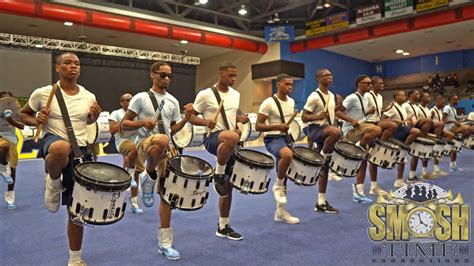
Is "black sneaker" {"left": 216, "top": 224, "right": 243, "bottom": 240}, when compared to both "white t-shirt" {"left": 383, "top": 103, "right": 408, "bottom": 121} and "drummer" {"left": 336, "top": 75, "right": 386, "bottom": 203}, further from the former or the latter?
"white t-shirt" {"left": 383, "top": 103, "right": 408, "bottom": 121}

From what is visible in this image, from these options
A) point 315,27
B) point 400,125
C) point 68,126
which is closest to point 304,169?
point 68,126

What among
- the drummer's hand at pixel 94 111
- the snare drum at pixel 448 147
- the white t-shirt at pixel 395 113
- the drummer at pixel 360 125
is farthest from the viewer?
the snare drum at pixel 448 147

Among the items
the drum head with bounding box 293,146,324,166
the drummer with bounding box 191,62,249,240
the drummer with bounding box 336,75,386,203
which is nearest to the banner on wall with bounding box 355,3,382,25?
the drummer with bounding box 336,75,386,203

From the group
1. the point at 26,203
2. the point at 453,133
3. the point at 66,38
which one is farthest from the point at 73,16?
the point at 453,133

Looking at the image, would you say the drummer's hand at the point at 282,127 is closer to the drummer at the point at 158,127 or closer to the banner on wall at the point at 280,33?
the drummer at the point at 158,127

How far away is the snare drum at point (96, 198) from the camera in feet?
7.79

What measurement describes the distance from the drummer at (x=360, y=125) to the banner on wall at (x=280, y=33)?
11504 millimetres

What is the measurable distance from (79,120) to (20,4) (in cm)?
919

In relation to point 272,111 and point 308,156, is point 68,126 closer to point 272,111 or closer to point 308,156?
point 272,111

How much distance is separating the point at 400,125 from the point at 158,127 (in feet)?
13.0

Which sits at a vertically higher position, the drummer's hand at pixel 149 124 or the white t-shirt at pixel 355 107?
the white t-shirt at pixel 355 107

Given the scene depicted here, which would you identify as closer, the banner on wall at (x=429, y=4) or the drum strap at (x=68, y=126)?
the drum strap at (x=68, y=126)

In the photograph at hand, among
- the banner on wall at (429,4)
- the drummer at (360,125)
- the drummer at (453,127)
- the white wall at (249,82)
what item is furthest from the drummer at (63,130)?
the white wall at (249,82)

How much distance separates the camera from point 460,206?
11.1ft
